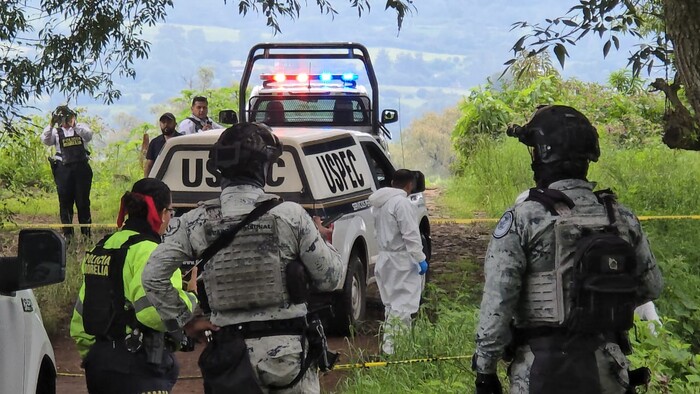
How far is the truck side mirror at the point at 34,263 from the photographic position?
152 inches

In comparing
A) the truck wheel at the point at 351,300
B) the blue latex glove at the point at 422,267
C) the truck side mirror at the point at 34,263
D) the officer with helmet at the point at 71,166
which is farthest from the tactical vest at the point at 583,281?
the officer with helmet at the point at 71,166

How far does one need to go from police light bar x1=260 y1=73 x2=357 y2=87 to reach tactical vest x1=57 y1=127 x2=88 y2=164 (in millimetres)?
2794

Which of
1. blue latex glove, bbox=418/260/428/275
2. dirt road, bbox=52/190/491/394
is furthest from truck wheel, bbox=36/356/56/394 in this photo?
blue latex glove, bbox=418/260/428/275

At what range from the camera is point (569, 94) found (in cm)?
2327

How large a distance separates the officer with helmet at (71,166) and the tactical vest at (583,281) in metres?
10.4

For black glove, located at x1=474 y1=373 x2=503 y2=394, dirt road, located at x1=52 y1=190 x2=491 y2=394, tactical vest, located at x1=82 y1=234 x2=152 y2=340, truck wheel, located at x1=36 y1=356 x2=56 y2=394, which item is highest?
tactical vest, located at x1=82 y1=234 x2=152 y2=340

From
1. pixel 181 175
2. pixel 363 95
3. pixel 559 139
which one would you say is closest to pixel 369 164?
pixel 181 175

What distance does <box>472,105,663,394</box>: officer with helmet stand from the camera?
3.92 meters

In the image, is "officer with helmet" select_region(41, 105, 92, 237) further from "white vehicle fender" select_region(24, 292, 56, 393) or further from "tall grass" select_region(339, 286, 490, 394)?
"white vehicle fender" select_region(24, 292, 56, 393)

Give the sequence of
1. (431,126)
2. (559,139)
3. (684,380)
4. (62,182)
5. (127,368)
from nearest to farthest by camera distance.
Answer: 1. (559,139)
2. (127,368)
3. (684,380)
4. (62,182)
5. (431,126)

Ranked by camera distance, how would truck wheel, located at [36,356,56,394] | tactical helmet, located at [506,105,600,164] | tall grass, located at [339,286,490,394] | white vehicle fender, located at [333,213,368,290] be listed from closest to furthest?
tactical helmet, located at [506,105,600,164] → truck wheel, located at [36,356,56,394] → tall grass, located at [339,286,490,394] → white vehicle fender, located at [333,213,368,290]

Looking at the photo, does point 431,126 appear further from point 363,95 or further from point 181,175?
point 181,175

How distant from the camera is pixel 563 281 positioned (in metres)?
3.95

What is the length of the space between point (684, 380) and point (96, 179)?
1638 centimetres
